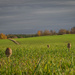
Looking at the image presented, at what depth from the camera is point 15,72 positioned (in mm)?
2896

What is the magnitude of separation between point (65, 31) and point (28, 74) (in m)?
71.9

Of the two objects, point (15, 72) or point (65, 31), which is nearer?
point (15, 72)

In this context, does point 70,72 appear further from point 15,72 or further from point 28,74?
point 15,72

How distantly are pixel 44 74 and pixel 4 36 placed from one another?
2664 inches

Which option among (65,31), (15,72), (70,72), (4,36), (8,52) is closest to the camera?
(70,72)

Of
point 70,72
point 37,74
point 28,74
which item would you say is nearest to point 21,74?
point 28,74

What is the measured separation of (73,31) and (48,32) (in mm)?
13620

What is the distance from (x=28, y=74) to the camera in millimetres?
2662

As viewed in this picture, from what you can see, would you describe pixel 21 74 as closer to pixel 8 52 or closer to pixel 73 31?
pixel 8 52

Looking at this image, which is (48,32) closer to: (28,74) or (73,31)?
(73,31)

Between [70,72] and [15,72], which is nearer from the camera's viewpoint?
[70,72]

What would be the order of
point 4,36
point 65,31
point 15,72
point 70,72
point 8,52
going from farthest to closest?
point 65,31, point 4,36, point 8,52, point 15,72, point 70,72

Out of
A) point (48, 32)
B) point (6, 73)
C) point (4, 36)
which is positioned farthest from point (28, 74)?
point (48, 32)

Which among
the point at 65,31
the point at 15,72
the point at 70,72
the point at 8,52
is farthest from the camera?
the point at 65,31
